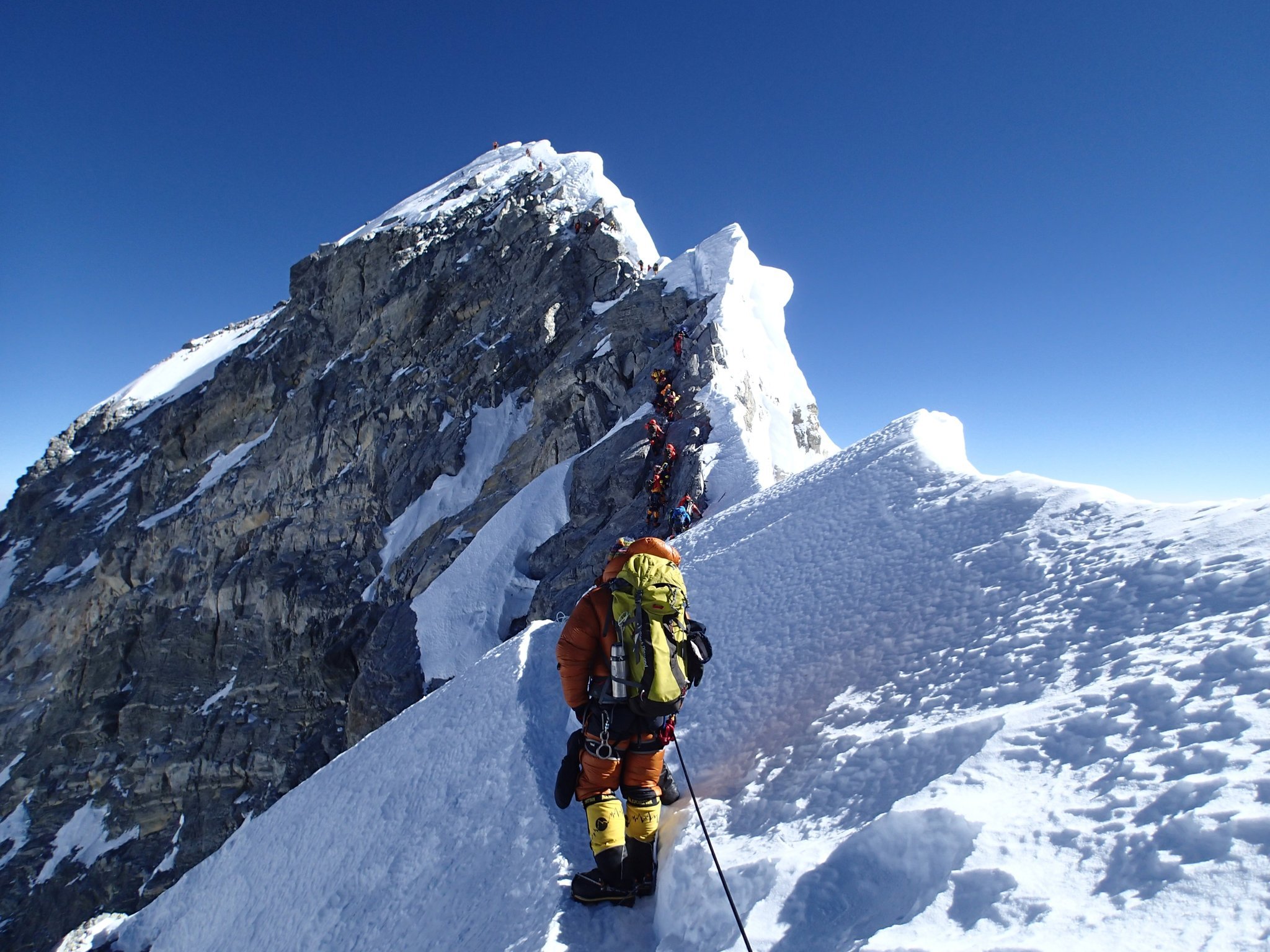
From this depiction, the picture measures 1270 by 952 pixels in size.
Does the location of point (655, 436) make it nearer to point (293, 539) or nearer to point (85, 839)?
point (293, 539)

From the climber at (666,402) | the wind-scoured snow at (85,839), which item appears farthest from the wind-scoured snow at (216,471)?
the climber at (666,402)

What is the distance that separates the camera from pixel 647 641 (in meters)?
4.02

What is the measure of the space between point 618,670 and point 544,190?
3714 cm

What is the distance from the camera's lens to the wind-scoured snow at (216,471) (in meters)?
39.4

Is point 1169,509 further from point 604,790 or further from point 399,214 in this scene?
point 399,214

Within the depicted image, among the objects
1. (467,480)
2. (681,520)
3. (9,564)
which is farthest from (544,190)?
(9,564)

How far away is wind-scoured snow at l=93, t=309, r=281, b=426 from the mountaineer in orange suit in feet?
173

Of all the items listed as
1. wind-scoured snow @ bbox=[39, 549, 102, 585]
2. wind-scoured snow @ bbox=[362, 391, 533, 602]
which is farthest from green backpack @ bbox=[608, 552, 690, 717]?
wind-scoured snow @ bbox=[39, 549, 102, 585]

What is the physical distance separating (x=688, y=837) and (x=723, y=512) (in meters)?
6.68

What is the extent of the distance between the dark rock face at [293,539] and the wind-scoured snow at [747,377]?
128 centimetres

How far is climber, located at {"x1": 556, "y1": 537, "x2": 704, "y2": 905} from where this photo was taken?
402 centimetres

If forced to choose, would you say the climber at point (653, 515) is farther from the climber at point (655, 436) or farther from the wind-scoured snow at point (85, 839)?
the wind-scoured snow at point (85, 839)

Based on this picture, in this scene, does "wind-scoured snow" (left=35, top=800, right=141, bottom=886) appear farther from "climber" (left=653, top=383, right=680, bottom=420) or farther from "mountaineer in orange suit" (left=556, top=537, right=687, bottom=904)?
"mountaineer in orange suit" (left=556, top=537, right=687, bottom=904)

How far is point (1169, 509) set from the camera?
4.66 m
